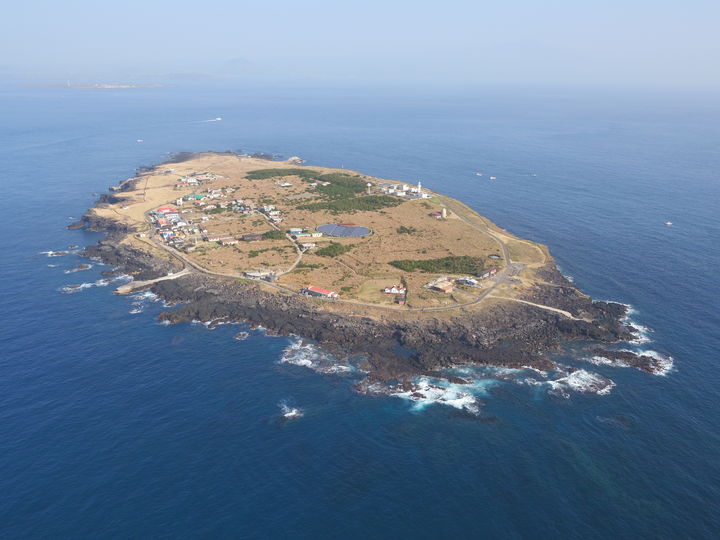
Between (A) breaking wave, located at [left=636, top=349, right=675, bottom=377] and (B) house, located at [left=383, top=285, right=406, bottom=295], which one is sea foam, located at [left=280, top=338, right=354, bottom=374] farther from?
(A) breaking wave, located at [left=636, top=349, right=675, bottom=377]

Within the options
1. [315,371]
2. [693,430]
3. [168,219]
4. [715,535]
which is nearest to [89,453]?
[315,371]

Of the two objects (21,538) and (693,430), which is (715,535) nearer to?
(693,430)

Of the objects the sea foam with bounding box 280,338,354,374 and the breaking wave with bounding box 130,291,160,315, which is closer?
the sea foam with bounding box 280,338,354,374

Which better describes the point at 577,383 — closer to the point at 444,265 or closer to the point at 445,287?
the point at 445,287

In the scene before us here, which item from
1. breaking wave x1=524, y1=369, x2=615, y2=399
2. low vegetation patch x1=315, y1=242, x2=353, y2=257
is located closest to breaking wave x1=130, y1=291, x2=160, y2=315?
low vegetation patch x1=315, y1=242, x2=353, y2=257

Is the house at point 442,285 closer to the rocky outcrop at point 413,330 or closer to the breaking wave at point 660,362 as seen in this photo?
the rocky outcrop at point 413,330
